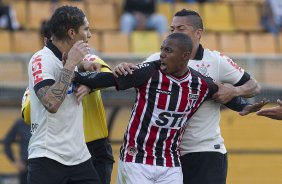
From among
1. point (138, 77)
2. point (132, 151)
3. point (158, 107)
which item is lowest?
point (132, 151)

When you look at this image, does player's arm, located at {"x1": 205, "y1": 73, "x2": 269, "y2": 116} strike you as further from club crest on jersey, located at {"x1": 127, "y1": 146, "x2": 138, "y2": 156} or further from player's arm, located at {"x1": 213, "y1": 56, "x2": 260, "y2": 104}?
club crest on jersey, located at {"x1": 127, "y1": 146, "x2": 138, "y2": 156}

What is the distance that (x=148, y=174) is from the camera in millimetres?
6449

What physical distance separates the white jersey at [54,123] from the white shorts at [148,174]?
1.32 ft

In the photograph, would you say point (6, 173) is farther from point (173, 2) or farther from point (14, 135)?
point (173, 2)

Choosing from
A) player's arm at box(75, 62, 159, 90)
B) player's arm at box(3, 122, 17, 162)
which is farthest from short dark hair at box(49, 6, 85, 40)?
player's arm at box(3, 122, 17, 162)

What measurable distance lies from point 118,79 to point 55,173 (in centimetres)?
79

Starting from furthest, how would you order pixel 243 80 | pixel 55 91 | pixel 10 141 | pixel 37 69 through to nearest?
pixel 10 141 < pixel 243 80 < pixel 37 69 < pixel 55 91

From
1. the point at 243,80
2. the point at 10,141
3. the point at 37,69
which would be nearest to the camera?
the point at 37,69

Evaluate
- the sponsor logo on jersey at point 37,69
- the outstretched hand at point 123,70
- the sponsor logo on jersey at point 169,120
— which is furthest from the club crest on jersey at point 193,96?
the sponsor logo on jersey at point 37,69

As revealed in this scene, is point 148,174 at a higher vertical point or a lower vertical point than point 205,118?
lower

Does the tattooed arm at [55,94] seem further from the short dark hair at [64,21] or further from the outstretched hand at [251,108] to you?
the outstretched hand at [251,108]

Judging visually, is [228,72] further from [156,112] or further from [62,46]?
[62,46]

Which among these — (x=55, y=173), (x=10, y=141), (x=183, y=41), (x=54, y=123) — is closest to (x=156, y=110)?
(x=183, y=41)

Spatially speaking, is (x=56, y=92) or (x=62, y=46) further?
(x=62, y=46)
